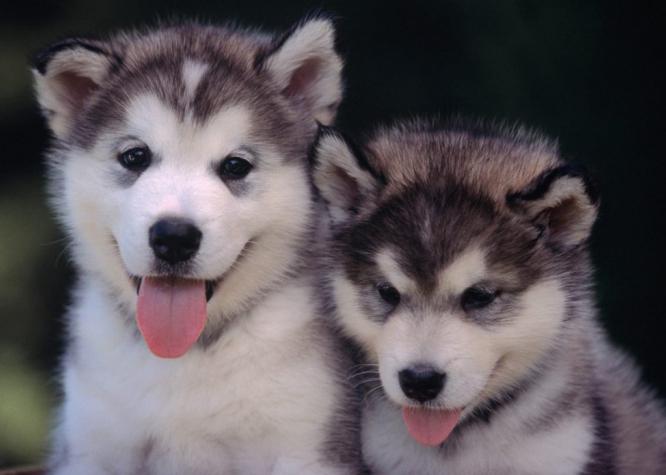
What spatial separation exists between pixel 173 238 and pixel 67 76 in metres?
0.75

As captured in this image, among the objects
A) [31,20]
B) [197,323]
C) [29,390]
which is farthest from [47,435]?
[31,20]

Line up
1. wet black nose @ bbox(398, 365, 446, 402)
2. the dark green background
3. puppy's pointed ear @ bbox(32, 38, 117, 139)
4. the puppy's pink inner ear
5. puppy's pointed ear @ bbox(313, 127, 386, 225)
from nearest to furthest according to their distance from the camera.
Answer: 1. wet black nose @ bbox(398, 365, 446, 402)
2. puppy's pointed ear @ bbox(313, 127, 386, 225)
3. puppy's pointed ear @ bbox(32, 38, 117, 139)
4. the puppy's pink inner ear
5. the dark green background

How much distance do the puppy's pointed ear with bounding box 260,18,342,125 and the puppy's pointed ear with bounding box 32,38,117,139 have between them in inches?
19.1

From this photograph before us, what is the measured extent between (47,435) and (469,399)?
5.54ft

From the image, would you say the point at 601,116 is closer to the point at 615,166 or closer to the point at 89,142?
the point at 615,166

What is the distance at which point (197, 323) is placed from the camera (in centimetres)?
329

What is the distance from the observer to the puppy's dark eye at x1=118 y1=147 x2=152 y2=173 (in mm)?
3410

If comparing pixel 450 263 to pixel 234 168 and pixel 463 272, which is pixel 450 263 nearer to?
pixel 463 272

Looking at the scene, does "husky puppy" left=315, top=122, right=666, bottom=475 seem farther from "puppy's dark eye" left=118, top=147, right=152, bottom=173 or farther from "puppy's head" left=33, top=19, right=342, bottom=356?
"puppy's dark eye" left=118, top=147, right=152, bottom=173

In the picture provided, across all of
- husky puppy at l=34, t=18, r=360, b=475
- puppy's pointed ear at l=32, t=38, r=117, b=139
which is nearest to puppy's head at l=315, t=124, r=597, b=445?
husky puppy at l=34, t=18, r=360, b=475

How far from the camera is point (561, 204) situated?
10.9ft

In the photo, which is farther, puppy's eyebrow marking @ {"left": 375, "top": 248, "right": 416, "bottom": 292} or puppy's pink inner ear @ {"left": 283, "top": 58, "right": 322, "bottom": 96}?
puppy's pink inner ear @ {"left": 283, "top": 58, "right": 322, "bottom": 96}

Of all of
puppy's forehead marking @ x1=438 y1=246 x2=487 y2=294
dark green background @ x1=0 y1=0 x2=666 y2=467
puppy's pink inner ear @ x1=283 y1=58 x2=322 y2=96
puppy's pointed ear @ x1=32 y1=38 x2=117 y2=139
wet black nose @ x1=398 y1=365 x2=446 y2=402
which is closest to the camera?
wet black nose @ x1=398 y1=365 x2=446 y2=402

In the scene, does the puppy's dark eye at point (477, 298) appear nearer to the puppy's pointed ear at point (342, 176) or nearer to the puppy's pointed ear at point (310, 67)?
the puppy's pointed ear at point (342, 176)
